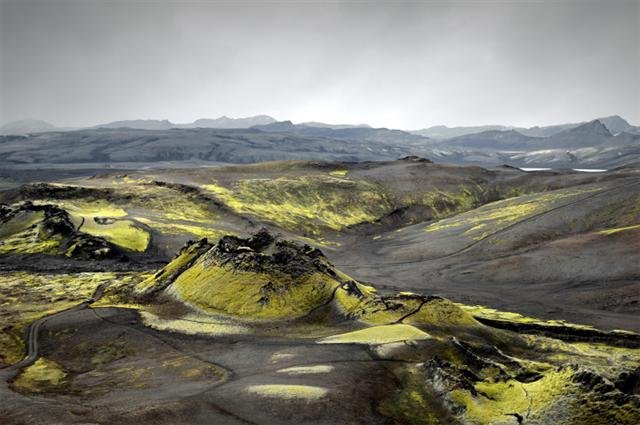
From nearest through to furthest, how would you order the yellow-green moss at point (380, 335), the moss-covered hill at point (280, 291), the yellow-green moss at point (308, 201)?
1. the yellow-green moss at point (380, 335)
2. the moss-covered hill at point (280, 291)
3. the yellow-green moss at point (308, 201)

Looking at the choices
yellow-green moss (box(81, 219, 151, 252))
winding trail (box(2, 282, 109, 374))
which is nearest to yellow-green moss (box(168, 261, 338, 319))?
winding trail (box(2, 282, 109, 374))

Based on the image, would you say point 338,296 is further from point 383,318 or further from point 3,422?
point 3,422

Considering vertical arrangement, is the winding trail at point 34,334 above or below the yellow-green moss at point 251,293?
below

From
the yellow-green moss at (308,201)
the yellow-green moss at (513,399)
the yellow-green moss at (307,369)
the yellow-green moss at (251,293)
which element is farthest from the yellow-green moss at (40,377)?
the yellow-green moss at (308,201)

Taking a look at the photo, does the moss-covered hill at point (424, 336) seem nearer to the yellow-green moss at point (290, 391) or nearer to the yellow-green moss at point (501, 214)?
the yellow-green moss at point (290, 391)

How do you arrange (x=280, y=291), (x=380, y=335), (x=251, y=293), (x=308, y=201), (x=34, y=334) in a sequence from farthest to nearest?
1. (x=308, y=201)
2. (x=280, y=291)
3. (x=251, y=293)
4. (x=34, y=334)
5. (x=380, y=335)

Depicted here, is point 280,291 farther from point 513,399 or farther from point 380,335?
point 513,399

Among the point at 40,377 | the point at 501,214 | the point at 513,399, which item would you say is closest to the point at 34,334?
the point at 40,377

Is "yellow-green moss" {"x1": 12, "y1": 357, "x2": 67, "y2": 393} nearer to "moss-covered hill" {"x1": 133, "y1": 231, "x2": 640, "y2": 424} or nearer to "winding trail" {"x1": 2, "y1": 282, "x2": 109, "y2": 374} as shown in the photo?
"winding trail" {"x1": 2, "y1": 282, "x2": 109, "y2": 374}
